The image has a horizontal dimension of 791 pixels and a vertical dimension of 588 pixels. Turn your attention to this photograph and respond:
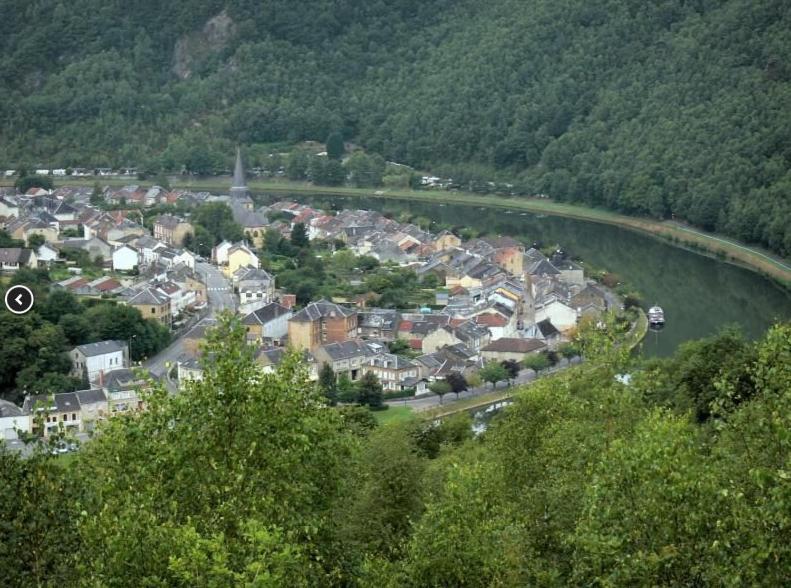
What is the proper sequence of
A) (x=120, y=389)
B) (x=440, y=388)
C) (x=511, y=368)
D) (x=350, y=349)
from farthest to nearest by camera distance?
(x=350, y=349) → (x=511, y=368) → (x=440, y=388) → (x=120, y=389)

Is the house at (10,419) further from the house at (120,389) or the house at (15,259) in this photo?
the house at (15,259)

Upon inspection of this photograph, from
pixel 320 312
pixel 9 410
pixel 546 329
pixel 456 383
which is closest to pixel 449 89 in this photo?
pixel 546 329

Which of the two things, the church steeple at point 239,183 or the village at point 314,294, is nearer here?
the village at point 314,294

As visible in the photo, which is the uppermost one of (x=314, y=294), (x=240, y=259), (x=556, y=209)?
(x=314, y=294)

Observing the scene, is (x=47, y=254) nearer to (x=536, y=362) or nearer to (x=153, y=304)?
(x=153, y=304)

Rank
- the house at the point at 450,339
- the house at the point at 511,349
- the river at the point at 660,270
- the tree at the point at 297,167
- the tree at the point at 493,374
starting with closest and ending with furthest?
the tree at the point at 493,374, the house at the point at 511,349, the house at the point at 450,339, the river at the point at 660,270, the tree at the point at 297,167

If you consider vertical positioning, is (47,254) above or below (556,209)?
above

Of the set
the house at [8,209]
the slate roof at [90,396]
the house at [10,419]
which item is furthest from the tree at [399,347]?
the house at [8,209]
